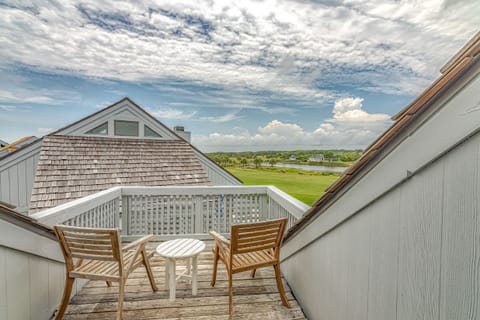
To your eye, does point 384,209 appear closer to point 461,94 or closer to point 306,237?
point 461,94

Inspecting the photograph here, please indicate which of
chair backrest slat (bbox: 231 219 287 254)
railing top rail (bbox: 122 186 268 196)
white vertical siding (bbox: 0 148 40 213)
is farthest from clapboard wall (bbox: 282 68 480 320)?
white vertical siding (bbox: 0 148 40 213)

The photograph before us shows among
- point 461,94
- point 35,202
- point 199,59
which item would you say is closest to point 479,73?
point 461,94

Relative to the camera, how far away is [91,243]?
2.01 m

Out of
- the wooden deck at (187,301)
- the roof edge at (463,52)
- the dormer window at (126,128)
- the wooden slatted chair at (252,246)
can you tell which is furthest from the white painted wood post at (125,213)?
the dormer window at (126,128)

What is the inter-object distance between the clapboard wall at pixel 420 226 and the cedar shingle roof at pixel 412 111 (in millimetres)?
38

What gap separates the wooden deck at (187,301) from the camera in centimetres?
222

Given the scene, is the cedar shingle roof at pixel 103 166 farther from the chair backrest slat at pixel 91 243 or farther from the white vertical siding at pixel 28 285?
the chair backrest slat at pixel 91 243

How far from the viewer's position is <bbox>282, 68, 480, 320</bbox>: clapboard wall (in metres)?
0.80

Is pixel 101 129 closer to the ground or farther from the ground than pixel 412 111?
farther from the ground

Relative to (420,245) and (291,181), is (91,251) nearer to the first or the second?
(420,245)

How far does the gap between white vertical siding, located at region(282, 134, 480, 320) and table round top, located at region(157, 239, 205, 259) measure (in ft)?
5.07

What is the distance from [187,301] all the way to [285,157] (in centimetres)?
405

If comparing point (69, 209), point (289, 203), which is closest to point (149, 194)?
point (69, 209)

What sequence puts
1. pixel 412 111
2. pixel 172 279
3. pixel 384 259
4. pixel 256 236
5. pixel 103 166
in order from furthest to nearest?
pixel 103 166
pixel 172 279
pixel 256 236
pixel 384 259
pixel 412 111
